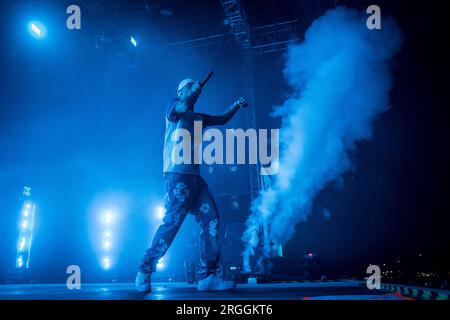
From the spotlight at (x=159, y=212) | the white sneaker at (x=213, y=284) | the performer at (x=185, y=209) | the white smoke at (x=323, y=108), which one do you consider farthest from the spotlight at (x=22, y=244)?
the white sneaker at (x=213, y=284)

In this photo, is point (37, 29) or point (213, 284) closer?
point (213, 284)

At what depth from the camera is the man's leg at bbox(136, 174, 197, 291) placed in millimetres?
3465

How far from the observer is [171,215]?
3.57 metres

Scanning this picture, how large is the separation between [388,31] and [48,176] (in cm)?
1053

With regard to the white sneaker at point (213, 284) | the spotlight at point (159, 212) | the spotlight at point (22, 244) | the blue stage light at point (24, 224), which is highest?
the spotlight at point (159, 212)

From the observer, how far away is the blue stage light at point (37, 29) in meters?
8.56

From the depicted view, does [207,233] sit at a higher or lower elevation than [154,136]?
lower

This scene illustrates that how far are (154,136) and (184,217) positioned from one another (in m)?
8.81

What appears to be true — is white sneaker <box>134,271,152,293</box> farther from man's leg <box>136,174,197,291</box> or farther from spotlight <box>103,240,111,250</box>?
spotlight <box>103,240,111,250</box>

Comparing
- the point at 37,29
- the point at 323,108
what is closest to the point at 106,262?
the point at 37,29

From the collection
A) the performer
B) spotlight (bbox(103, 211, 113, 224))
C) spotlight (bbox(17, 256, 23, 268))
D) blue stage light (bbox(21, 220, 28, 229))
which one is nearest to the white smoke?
spotlight (bbox(103, 211, 113, 224))

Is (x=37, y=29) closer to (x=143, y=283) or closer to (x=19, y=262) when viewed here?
(x=19, y=262)

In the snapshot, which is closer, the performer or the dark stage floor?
the dark stage floor

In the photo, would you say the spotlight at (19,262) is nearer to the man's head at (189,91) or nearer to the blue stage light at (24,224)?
the blue stage light at (24,224)
